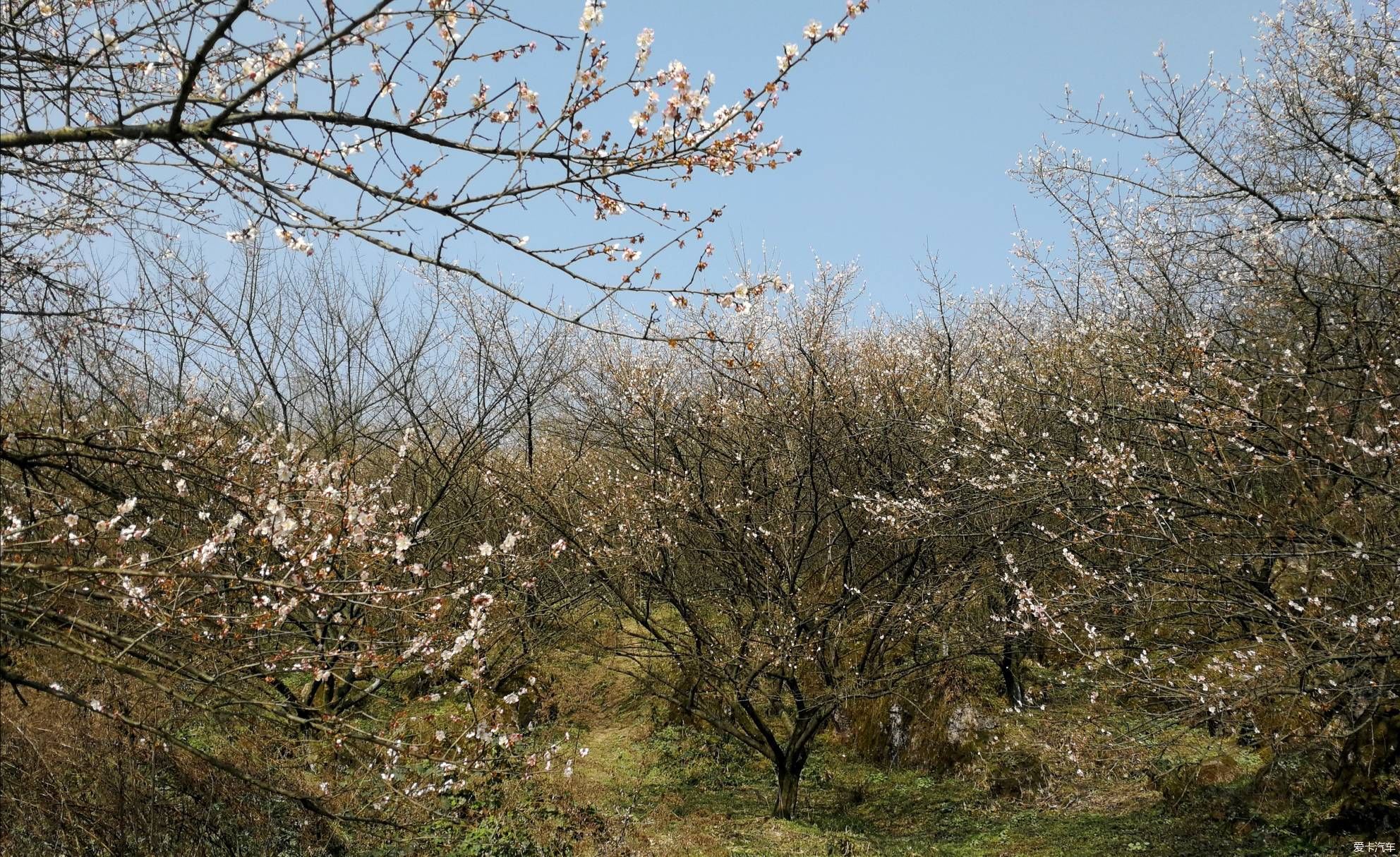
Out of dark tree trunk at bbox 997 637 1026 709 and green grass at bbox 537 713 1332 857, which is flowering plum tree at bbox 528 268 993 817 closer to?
green grass at bbox 537 713 1332 857

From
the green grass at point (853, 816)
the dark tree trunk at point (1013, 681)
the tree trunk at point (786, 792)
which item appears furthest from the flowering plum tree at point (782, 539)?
the dark tree trunk at point (1013, 681)

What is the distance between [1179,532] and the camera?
697 cm

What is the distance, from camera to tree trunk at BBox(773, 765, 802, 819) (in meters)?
8.25

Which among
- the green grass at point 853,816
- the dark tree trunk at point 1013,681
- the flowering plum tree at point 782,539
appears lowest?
the green grass at point 853,816

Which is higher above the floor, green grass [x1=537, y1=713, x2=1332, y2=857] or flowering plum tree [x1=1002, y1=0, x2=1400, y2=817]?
flowering plum tree [x1=1002, y1=0, x2=1400, y2=817]

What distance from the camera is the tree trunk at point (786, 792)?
825 cm

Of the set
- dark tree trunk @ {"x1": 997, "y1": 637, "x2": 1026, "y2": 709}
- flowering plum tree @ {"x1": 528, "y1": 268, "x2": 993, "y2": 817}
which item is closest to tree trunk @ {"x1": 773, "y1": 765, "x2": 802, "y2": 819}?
flowering plum tree @ {"x1": 528, "y1": 268, "x2": 993, "y2": 817}

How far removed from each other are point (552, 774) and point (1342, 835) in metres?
7.35

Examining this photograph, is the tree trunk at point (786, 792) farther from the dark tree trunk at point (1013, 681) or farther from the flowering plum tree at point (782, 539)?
the dark tree trunk at point (1013, 681)

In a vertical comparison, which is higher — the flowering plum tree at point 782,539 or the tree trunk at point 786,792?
the flowering plum tree at point 782,539

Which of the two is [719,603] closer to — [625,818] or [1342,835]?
[625,818]

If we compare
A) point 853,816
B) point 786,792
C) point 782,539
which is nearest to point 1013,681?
point 853,816

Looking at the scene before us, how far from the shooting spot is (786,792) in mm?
8305

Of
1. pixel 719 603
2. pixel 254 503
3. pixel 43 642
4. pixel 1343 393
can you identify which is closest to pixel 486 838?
pixel 719 603
